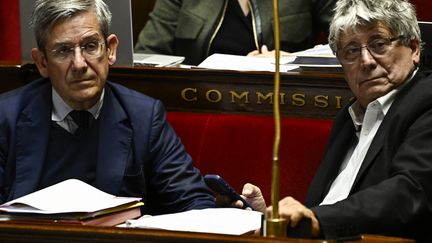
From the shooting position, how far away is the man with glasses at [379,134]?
81.0 inches

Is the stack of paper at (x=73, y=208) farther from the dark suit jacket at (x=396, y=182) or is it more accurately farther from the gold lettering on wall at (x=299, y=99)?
the gold lettering on wall at (x=299, y=99)

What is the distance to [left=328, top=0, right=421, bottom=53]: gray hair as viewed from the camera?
8.00ft

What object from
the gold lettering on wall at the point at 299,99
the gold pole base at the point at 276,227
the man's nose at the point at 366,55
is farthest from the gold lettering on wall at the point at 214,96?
the gold pole base at the point at 276,227

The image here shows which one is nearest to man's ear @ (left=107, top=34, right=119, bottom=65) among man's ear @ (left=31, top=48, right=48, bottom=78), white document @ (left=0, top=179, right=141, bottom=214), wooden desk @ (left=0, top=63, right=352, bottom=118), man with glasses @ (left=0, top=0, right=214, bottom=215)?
man with glasses @ (left=0, top=0, right=214, bottom=215)

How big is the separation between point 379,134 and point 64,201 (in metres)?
0.68

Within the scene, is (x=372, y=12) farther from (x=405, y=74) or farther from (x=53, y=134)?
(x=53, y=134)

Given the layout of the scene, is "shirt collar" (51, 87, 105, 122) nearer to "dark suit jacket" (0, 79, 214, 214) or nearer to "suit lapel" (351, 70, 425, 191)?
"dark suit jacket" (0, 79, 214, 214)

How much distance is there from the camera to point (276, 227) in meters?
1.71

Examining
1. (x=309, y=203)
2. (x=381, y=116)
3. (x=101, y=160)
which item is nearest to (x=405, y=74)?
(x=381, y=116)

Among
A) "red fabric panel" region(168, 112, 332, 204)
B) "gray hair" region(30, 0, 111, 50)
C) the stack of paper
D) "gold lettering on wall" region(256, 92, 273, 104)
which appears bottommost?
"red fabric panel" region(168, 112, 332, 204)

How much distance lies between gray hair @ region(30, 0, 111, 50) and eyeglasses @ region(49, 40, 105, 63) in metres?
0.04

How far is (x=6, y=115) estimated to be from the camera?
106 inches

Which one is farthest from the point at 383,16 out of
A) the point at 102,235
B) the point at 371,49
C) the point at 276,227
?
the point at 102,235

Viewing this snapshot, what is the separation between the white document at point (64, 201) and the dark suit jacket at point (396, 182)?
43 centimetres
